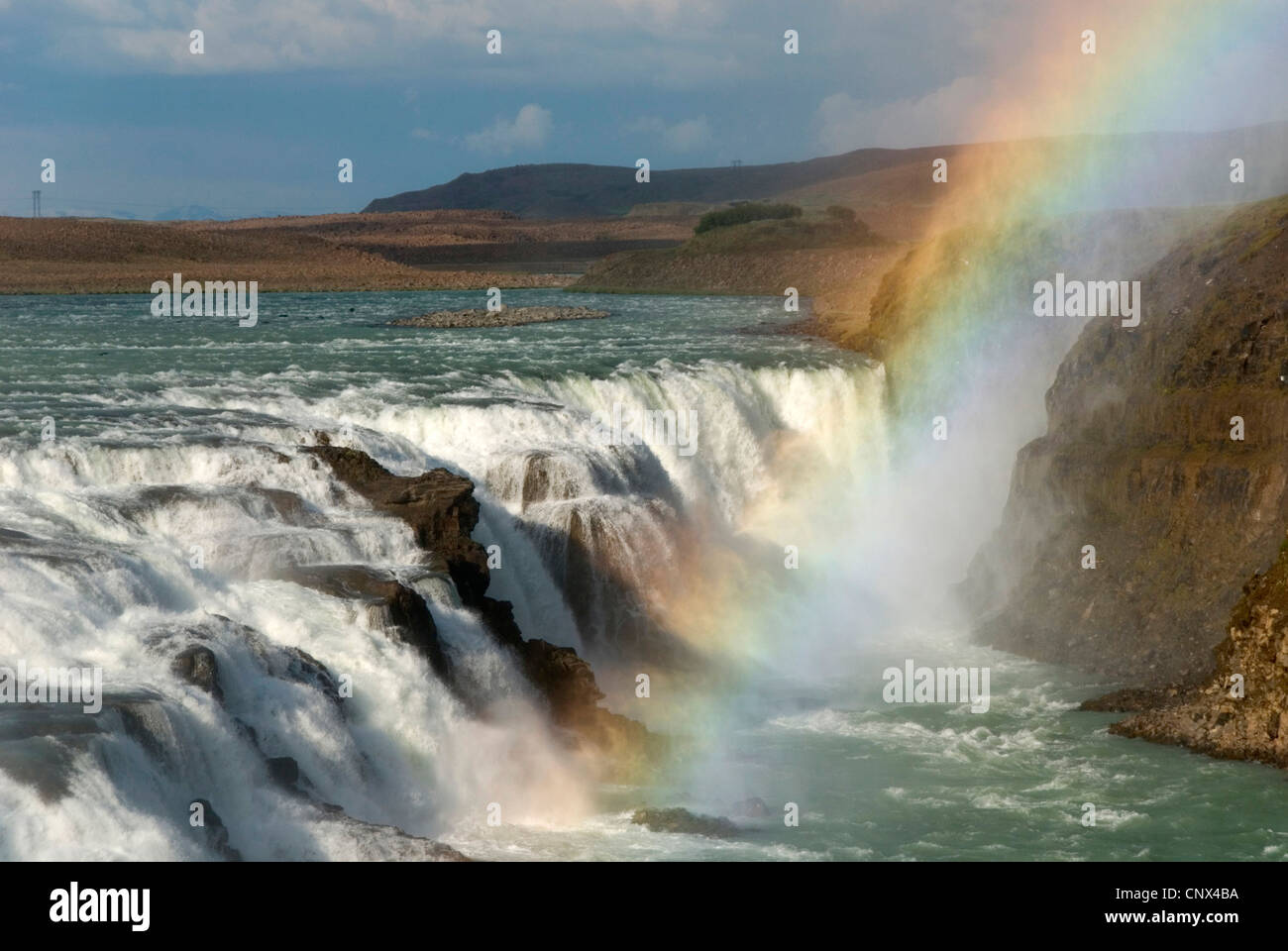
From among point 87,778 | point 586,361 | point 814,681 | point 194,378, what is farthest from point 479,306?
point 87,778

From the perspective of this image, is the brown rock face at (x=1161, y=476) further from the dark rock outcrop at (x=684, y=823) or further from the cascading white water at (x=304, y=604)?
the dark rock outcrop at (x=684, y=823)

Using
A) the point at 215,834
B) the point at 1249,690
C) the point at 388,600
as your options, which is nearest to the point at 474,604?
the point at 388,600

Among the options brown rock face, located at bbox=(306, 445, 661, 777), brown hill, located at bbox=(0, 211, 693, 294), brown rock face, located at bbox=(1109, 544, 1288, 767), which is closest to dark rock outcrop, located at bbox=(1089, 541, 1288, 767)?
brown rock face, located at bbox=(1109, 544, 1288, 767)

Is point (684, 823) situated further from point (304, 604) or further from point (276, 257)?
point (276, 257)

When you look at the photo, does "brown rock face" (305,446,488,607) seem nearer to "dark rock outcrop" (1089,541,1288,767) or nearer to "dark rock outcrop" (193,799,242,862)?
"dark rock outcrop" (193,799,242,862)

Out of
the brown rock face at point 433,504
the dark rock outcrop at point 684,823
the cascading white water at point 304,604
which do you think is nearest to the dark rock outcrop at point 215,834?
the cascading white water at point 304,604
